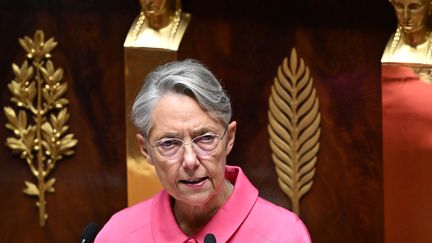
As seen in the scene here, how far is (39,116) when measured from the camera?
13.0 ft

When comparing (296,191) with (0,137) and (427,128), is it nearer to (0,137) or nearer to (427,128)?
(427,128)

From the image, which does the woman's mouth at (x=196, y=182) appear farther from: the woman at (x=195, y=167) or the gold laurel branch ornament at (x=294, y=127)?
the gold laurel branch ornament at (x=294, y=127)

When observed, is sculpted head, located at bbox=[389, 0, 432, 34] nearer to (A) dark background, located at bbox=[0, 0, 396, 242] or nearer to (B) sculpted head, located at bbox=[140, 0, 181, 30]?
(A) dark background, located at bbox=[0, 0, 396, 242]

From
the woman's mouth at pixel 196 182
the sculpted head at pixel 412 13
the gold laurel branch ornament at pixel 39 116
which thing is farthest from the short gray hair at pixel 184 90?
the gold laurel branch ornament at pixel 39 116

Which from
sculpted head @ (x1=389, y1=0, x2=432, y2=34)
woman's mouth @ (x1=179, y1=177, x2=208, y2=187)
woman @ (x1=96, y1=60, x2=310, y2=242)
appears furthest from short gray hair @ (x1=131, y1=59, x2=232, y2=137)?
sculpted head @ (x1=389, y1=0, x2=432, y2=34)

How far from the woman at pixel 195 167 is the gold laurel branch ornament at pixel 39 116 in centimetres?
154

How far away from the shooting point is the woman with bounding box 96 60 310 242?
2.30 m

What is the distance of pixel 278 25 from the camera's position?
3.71 meters

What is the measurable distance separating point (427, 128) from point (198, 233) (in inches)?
48.4

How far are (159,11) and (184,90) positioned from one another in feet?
4.46

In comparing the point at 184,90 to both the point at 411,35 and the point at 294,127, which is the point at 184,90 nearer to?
the point at 411,35

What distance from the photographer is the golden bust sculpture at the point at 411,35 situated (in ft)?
10.8

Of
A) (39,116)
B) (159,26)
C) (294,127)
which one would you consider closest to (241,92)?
(294,127)

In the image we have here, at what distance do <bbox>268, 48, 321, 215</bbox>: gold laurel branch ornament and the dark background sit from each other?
0.03 meters
